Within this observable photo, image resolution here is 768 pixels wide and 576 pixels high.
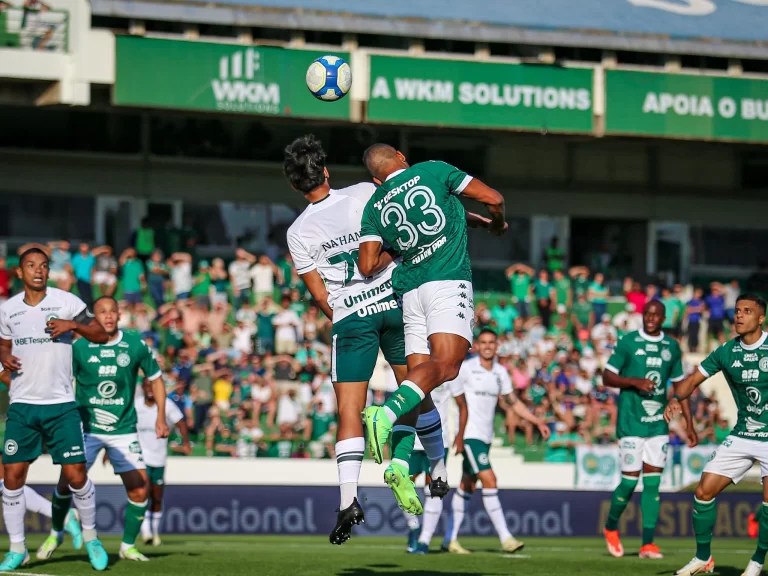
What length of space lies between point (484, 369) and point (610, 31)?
1680 cm

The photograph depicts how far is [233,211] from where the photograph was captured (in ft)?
104

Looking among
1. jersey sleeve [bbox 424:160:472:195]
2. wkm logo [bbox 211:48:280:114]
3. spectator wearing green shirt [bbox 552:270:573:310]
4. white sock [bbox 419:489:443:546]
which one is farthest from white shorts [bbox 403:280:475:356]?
spectator wearing green shirt [bbox 552:270:573:310]

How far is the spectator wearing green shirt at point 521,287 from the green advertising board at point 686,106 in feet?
12.9

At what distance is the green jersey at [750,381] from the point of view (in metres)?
11.4

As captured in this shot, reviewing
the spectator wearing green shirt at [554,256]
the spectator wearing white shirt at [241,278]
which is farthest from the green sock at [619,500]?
the spectator wearing green shirt at [554,256]

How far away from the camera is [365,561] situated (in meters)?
13.5

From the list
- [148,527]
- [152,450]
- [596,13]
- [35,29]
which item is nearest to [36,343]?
[152,450]

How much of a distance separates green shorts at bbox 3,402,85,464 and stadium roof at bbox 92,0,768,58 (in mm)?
16993

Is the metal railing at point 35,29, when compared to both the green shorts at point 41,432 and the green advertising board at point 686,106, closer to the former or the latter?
the green advertising board at point 686,106

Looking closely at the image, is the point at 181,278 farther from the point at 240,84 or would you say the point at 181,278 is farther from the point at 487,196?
the point at 487,196

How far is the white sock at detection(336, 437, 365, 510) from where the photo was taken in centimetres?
955

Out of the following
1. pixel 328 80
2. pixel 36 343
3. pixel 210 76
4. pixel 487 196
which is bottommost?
pixel 36 343

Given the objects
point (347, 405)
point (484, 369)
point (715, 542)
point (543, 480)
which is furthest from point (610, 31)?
point (347, 405)

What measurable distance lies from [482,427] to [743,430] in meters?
4.76
